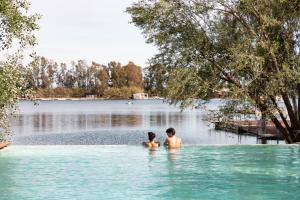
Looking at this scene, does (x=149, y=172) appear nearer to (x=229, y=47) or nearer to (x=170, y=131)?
(x=170, y=131)

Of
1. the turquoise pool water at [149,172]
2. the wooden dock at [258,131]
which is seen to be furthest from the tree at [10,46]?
the wooden dock at [258,131]

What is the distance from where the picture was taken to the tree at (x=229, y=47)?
30.8m

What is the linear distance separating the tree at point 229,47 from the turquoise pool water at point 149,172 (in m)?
5.47

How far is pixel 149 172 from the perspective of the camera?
2084 cm

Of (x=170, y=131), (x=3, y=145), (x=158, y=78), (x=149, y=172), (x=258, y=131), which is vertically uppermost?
(x=158, y=78)

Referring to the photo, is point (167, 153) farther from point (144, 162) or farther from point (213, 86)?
point (213, 86)

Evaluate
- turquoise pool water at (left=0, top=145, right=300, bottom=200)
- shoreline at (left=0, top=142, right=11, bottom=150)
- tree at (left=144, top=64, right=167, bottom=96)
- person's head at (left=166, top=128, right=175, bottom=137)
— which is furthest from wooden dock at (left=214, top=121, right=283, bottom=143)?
shoreline at (left=0, top=142, right=11, bottom=150)

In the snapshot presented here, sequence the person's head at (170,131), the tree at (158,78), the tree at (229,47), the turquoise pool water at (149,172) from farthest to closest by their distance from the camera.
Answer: the tree at (158,78), the tree at (229,47), the person's head at (170,131), the turquoise pool water at (149,172)

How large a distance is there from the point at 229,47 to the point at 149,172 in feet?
43.8

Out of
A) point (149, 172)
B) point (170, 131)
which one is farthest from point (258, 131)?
point (149, 172)

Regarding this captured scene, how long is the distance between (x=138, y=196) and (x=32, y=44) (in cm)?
935

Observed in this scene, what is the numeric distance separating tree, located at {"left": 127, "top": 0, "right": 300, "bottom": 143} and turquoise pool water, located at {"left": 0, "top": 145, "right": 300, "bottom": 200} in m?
5.47

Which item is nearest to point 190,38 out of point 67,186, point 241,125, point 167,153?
point 167,153

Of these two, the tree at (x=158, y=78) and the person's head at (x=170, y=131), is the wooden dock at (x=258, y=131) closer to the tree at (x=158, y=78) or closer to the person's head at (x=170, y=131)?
the tree at (x=158, y=78)
